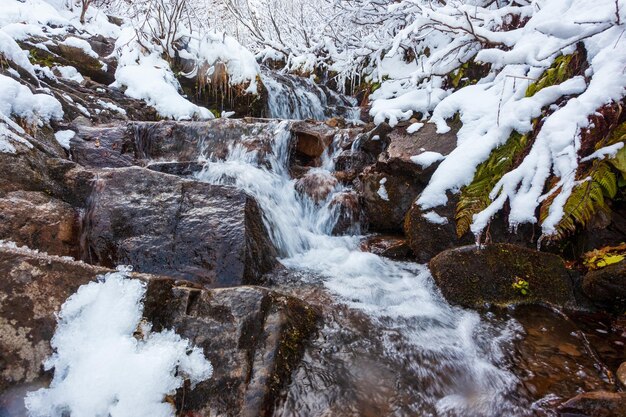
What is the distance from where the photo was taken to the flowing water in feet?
6.13

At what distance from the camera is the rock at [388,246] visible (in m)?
3.90

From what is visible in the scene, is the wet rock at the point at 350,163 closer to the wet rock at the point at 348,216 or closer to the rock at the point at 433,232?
the wet rock at the point at 348,216

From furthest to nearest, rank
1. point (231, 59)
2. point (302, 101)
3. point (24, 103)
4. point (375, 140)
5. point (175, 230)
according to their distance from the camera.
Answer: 1. point (302, 101)
2. point (231, 59)
3. point (375, 140)
4. point (24, 103)
5. point (175, 230)

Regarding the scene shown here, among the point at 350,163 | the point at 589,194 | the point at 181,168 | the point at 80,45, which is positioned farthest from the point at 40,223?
the point at 80,45

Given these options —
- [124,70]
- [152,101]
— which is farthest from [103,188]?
[124,70]

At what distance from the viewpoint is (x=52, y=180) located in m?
3.34

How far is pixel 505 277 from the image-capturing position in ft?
9.47

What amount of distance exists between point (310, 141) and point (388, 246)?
2.83 m

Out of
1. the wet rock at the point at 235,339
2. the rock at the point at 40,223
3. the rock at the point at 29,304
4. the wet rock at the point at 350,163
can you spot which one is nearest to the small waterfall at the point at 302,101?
the wet rock at the point at 350,163

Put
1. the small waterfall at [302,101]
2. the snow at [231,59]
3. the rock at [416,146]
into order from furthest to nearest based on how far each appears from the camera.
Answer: the small waterfall at [302,101]
the snow at [231,59]
the rock at [416,146]

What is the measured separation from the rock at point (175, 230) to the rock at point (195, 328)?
38.0 inches

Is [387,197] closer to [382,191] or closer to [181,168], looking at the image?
[382,191]

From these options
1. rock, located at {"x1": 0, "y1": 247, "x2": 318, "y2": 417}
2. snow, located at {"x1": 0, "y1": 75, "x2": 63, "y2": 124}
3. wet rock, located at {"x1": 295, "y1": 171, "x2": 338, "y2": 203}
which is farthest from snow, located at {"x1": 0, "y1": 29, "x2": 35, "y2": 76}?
rock, located at {"x1": 0, "y1": 247, "x2": 318, "y2": 417}

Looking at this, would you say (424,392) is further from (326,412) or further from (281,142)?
(281,142)
